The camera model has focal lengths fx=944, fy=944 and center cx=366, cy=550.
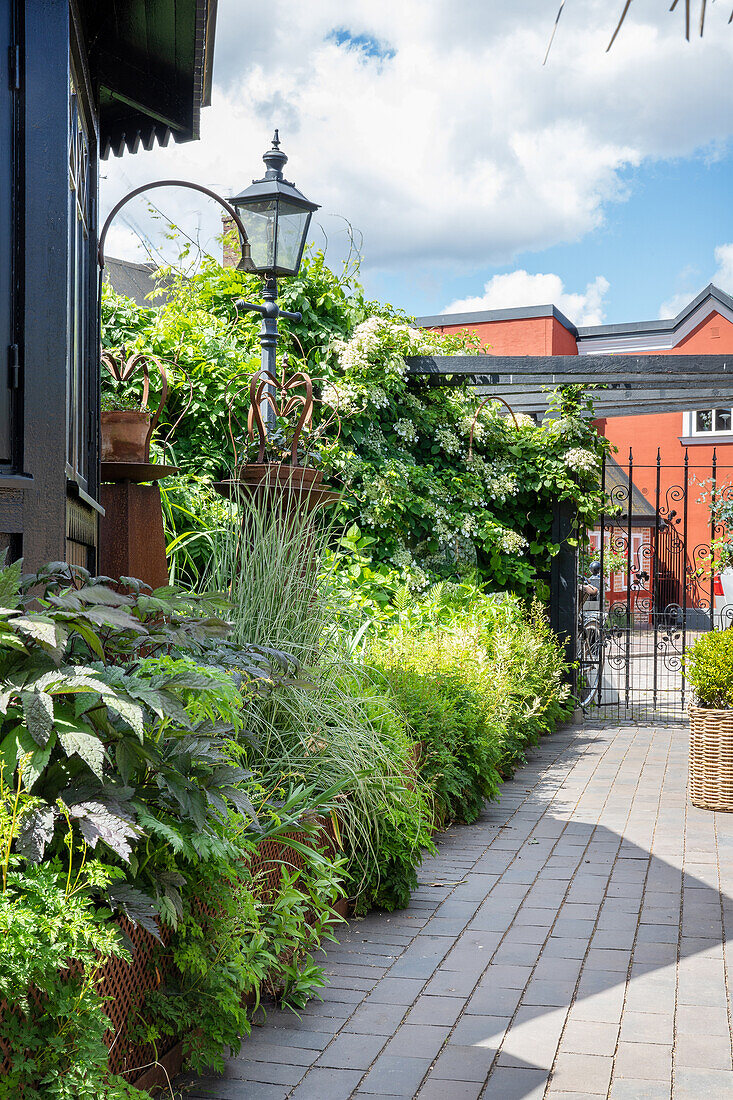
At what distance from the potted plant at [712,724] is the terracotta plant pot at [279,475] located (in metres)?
2.77

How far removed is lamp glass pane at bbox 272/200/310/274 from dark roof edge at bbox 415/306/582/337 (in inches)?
585

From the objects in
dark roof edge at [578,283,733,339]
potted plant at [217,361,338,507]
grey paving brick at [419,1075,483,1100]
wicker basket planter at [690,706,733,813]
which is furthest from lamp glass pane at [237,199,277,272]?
dark roof edge at [578,283,733,339]

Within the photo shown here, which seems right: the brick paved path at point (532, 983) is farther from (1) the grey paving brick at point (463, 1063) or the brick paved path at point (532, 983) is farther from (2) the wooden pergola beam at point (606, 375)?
(2) the wooden pergola beam at point (606, 375)

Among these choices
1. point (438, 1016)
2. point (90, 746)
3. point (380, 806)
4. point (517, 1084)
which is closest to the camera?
point (90, 746)

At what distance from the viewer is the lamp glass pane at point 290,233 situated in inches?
216

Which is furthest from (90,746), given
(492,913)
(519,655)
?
(519,655)

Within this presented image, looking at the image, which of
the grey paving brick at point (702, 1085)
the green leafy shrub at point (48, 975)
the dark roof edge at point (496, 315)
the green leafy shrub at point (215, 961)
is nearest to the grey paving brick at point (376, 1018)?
the green leafy shrub at point (215, 961)

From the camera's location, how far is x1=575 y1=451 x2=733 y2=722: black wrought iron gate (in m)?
9.23

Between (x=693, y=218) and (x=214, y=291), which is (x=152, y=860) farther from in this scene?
(x=214, y=291)

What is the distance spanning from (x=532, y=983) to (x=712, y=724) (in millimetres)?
3147

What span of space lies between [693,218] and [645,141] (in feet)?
9.57

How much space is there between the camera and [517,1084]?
2.44 m

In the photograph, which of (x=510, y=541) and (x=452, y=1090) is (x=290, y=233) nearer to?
(x=510, y=541)

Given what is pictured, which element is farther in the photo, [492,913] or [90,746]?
[492,913]
